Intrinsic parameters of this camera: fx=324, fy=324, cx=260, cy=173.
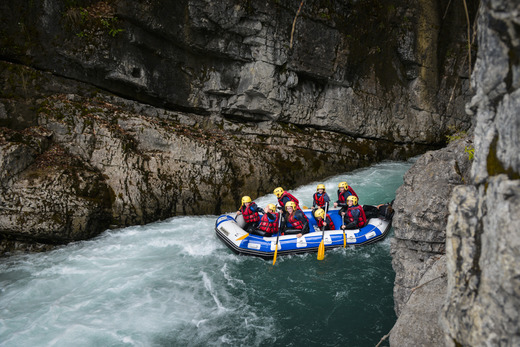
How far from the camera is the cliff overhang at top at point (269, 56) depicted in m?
11.7

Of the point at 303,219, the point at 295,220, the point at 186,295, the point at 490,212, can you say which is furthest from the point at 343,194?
the point at 490,212

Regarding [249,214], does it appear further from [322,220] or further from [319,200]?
[319,200]

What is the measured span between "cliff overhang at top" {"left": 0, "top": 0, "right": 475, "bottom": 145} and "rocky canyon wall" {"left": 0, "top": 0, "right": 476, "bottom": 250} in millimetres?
57

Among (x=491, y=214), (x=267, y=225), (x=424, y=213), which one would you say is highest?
(x=491, y=214)

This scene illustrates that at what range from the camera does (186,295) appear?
734 cm

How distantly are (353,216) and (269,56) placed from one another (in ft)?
27.5

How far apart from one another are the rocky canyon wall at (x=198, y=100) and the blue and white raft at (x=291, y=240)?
8.78ft

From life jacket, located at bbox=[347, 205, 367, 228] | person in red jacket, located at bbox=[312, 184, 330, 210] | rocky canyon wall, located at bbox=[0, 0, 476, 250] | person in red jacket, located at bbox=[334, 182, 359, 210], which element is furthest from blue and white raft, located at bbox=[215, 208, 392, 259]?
rocky canyon wall, located at bbox=[0, 0, 476, 250]

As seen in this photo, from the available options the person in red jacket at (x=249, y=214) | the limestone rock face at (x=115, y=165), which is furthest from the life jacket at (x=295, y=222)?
the limestone rock face at (x=115, y=165)

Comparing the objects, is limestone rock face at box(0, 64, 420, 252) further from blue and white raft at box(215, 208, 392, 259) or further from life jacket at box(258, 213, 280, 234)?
life jacket at box(258, 213, 280, 234)

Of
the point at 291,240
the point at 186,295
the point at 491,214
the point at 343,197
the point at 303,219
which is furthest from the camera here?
the point at 343,197

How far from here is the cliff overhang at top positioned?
1170 centimetres

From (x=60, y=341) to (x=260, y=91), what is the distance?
37.8 ft

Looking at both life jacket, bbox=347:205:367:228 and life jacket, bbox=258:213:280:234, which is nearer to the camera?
life jacket, bbox=258:213:280:234
